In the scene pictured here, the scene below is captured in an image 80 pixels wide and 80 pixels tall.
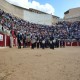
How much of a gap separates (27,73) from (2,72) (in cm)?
86

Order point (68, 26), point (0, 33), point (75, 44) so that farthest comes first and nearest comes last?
point (68, 26) → point (75, 44) → point (0, 33)

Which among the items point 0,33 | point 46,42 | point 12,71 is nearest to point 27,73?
point 12,71

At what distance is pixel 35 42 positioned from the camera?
24891 mm

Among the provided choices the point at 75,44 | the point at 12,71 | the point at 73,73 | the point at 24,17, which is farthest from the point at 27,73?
the point at 24,17

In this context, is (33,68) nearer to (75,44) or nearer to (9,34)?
(9,34)

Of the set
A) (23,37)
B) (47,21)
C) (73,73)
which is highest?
(47,21)

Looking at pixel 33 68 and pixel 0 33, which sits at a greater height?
pixel 0 33

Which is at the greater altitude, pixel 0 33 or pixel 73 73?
pixel 0 33

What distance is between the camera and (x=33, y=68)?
9.34m

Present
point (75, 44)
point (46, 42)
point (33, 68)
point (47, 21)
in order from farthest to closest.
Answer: point (47, 21)
point (75, 44)
point (46, 42)
point (33, 68)

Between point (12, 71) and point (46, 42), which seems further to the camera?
point (46, 42)

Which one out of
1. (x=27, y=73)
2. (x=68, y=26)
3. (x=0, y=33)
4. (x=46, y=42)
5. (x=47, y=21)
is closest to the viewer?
(x=27, y=73)

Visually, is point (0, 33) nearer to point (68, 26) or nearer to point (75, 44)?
point (75, 44)

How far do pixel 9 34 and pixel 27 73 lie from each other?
18184 millimetres
